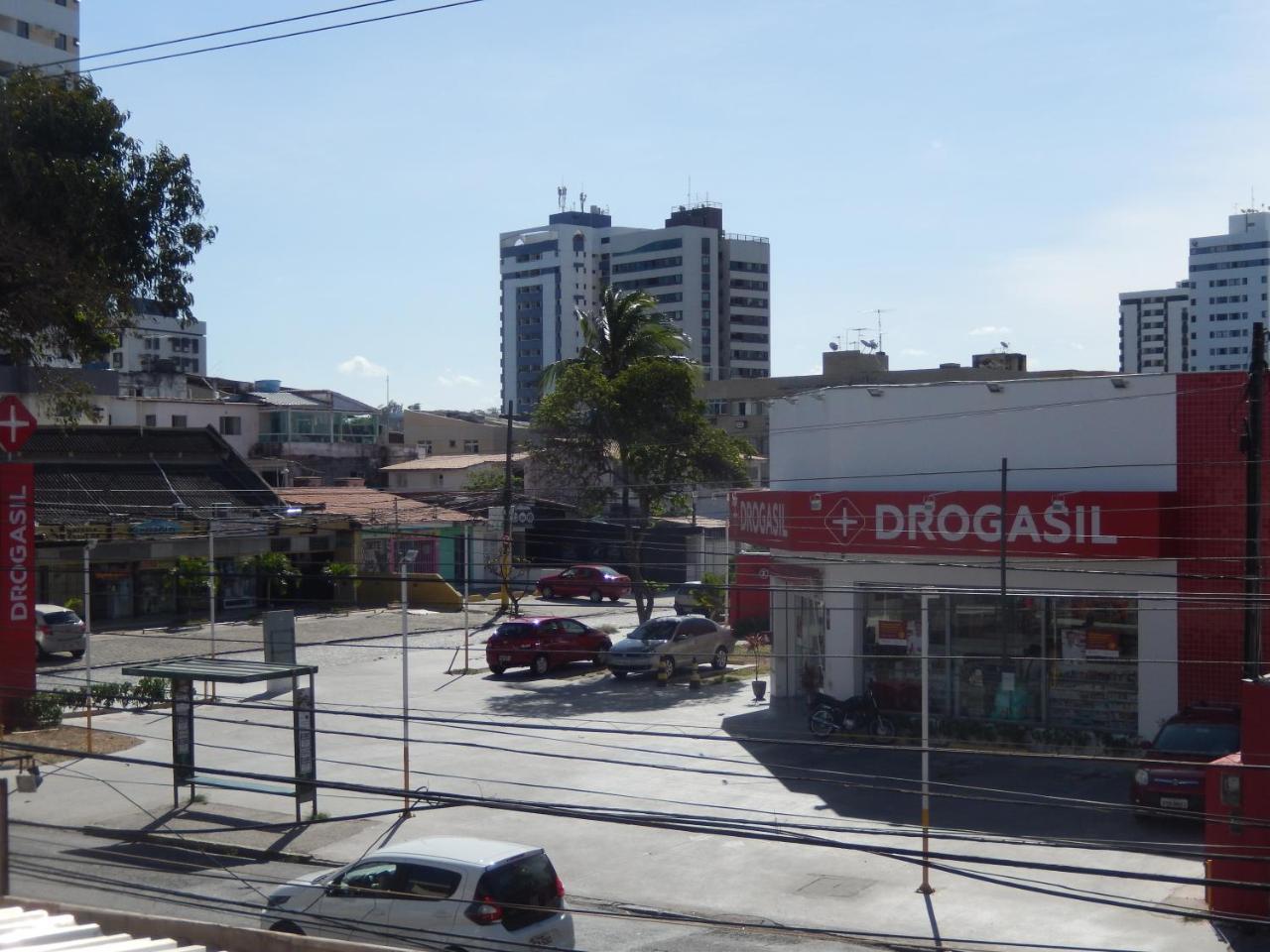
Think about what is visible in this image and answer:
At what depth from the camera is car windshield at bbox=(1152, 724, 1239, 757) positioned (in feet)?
56.5

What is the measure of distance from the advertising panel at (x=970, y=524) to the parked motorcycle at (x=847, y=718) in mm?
2675

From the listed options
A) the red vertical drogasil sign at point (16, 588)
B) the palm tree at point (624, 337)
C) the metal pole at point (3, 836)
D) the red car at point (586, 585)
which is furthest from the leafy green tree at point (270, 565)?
the metal pole at point (3, 836)

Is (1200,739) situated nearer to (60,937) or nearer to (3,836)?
(3,836)

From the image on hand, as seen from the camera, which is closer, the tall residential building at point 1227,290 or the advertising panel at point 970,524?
the advertising panel at point 970,524

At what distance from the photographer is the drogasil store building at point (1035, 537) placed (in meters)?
20.4

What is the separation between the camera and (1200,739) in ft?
57.5

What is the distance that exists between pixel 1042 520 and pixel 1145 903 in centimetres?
838

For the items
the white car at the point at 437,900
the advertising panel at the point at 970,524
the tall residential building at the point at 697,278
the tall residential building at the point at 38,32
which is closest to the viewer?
the white car at the point at 437,900

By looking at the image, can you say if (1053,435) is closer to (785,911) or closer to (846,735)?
(846,735)

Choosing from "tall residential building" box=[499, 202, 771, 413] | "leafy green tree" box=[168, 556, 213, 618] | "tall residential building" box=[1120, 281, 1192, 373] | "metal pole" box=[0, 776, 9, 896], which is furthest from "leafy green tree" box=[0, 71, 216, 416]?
"tall residential building" box=[1120, 281, 1192, 373]

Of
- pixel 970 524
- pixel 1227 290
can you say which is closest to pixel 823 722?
pixel 970 524

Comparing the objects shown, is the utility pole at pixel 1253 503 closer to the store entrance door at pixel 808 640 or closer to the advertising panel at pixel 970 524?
the advertising panel at pixel 970 524

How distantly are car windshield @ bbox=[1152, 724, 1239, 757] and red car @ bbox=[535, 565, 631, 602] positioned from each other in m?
30.8

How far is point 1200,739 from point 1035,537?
435cm
